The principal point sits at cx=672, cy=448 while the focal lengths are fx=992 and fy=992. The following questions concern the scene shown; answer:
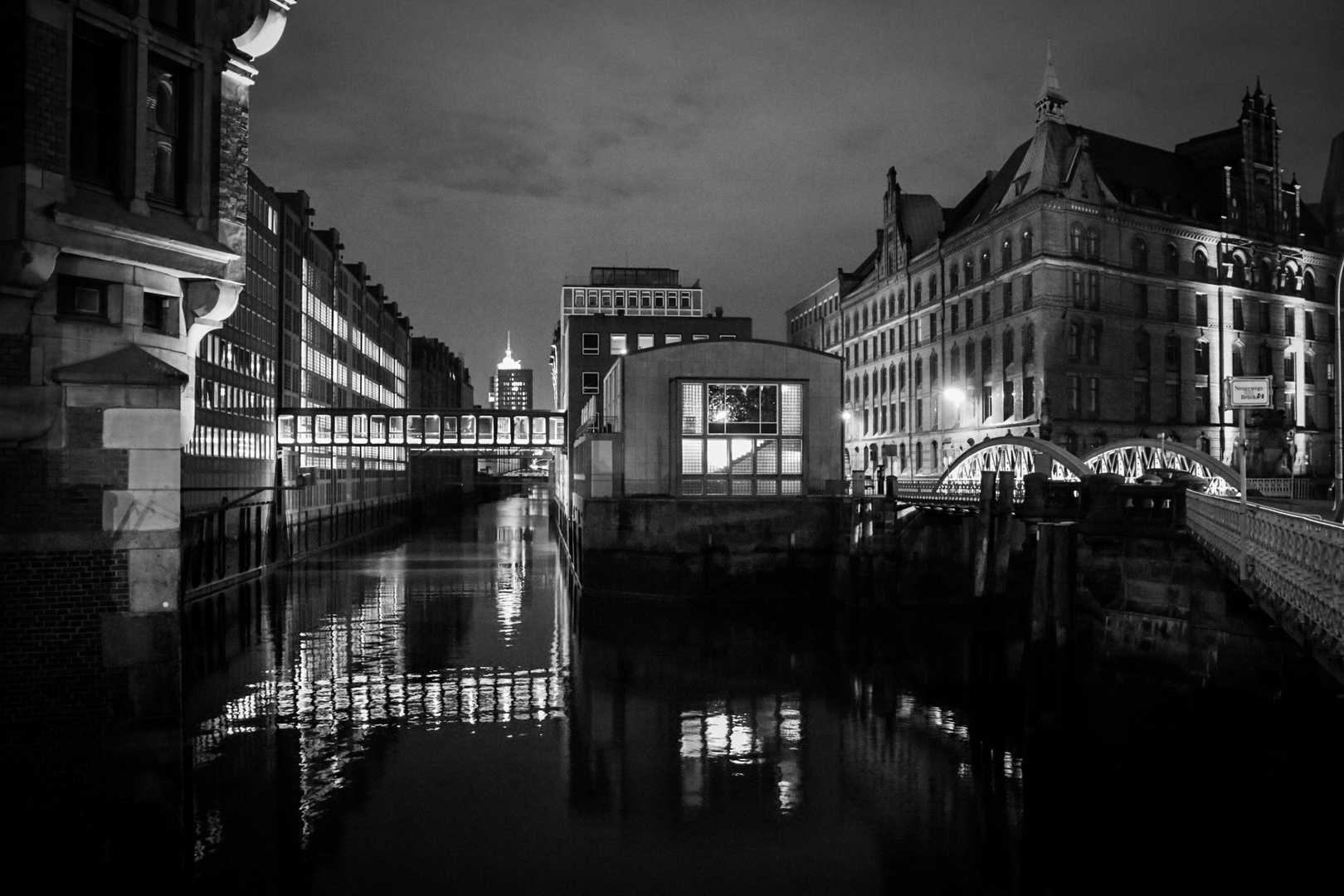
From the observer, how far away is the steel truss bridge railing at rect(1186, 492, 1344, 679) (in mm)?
11297

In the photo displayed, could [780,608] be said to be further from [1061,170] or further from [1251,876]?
[1061,170]

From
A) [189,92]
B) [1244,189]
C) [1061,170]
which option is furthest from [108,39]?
[1244,189]

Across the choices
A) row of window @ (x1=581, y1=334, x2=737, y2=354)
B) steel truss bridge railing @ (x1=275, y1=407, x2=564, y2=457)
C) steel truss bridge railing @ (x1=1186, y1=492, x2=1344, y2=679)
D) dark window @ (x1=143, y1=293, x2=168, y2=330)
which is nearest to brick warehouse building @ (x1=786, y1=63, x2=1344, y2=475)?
row of window @ (x1=581, y1=334, x2=737, y2=354)

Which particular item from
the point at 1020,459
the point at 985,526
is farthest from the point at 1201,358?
the point at 985,526

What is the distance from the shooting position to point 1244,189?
225 ft

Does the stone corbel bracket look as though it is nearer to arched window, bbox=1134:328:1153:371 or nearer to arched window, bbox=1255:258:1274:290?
arched window, bbox=1134:328:1153:371

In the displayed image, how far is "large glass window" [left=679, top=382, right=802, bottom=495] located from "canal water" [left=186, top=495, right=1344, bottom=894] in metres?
9.35

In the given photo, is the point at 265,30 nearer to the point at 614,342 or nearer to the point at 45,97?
the point at 45,97

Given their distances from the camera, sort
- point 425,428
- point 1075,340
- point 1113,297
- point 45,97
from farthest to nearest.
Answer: point 425,428, point 1113,297, point 1075,340, point 45,97

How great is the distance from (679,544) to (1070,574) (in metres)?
18.6

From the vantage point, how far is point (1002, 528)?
29.8 m

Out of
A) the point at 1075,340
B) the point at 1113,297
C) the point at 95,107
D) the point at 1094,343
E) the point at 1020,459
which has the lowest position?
the point at 1020,459

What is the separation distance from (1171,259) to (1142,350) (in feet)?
23.7

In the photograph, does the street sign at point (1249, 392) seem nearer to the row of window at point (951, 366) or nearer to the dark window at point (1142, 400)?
the row of window at point (951, 366)
